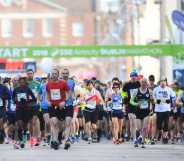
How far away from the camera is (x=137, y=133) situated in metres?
24.3

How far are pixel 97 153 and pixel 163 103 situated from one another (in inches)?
166

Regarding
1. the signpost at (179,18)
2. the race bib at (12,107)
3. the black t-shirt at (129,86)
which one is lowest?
the race bib at (12,107)

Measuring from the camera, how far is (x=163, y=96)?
25.1m

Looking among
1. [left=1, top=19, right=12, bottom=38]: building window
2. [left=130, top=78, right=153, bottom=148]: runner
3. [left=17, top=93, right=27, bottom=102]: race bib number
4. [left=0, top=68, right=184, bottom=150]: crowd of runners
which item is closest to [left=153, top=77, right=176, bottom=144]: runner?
[left=0, top=68, right=184, bottom=150]: crowd of runners

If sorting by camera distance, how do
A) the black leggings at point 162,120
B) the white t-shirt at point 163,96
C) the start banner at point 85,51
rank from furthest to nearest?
1. the start banner at point 85,51
2. the black leggings at point 162,120
3. the white t-shirt at point 163,96

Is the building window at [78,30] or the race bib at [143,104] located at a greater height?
the building window at [78,30]

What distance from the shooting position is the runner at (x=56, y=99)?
2211 cm

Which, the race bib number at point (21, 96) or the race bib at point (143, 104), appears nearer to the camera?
the race bib number at point (21, 96)

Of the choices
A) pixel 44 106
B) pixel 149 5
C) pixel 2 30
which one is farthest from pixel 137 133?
pixel 2 30

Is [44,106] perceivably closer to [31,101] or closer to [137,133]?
[31,101]

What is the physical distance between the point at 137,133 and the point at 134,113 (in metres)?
0.76

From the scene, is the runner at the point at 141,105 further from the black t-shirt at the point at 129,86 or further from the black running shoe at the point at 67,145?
the black running shoe at the point at 67,145

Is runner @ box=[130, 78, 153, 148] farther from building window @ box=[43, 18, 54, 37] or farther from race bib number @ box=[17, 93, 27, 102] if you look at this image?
building window @ box=[43, 18, 54, 37]

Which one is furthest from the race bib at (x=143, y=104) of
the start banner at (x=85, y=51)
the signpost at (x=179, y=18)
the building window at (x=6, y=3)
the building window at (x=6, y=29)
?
the building window at (x=6, y=3)
